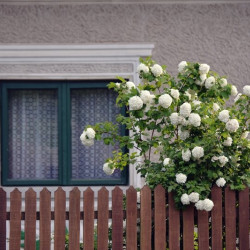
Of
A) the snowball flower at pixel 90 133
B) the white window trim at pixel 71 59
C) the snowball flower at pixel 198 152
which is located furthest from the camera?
the white window trim at pixel 71 59

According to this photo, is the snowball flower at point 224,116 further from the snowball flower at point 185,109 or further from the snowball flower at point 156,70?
the snowball flower at point 156,70

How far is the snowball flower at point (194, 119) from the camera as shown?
154 inches

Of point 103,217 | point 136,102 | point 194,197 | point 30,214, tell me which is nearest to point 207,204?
point 194,197

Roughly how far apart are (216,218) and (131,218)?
2.39 feet

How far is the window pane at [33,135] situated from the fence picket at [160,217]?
244 cm

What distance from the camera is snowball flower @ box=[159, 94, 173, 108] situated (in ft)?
13.1

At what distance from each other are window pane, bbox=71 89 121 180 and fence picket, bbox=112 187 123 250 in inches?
84.1

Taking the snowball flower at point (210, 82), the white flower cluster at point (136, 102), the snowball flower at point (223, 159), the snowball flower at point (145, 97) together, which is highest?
the snowball flower at point (210, 82)

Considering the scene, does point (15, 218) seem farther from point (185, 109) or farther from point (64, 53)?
point (64, 53)

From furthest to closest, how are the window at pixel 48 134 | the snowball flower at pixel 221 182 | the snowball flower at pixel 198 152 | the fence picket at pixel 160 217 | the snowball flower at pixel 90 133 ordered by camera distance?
1. the window at pixel 48 134
2. the snowball flower at pixel 90 133
3. the fence picket at pixel 160 217
4. the snowball flower at pixel 221 182
5. the snowball flower at pixel 198 152

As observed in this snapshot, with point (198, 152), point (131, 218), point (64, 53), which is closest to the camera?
point (198, 152)

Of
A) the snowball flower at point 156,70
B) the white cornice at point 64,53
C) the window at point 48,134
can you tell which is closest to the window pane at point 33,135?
the window at point 48,134

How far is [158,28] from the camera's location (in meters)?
6.07

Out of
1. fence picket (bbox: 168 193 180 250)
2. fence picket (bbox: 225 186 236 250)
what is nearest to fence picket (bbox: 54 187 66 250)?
fence picket (bbox: 168 193 180 250)
